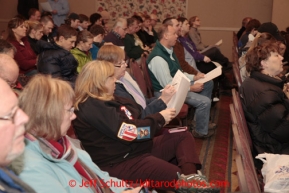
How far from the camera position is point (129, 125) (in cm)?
251

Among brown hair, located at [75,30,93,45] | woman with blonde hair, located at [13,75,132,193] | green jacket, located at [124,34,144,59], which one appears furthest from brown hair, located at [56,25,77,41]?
woman with blonde hair, located at [13,75,132,193]

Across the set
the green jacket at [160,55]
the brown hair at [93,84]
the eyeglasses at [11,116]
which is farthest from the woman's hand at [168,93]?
the eyeglasses at [11,116]

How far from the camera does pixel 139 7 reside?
10.3 meters

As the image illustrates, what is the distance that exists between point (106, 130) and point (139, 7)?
320 inches

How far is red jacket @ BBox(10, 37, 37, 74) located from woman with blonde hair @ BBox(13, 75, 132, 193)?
3.56 metres

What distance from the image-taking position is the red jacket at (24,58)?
5306 mm

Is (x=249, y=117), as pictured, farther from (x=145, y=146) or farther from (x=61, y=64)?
(x=61, y=64)

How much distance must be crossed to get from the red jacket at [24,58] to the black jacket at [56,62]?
2.87 feet

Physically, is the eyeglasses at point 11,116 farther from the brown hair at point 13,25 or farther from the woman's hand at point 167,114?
the brown hair at point 13,25

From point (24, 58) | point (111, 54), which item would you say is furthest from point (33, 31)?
point (111, 54)

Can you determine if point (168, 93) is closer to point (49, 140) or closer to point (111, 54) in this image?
point (111, 54)

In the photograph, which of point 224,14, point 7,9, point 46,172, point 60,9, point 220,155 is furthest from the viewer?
point 7,9

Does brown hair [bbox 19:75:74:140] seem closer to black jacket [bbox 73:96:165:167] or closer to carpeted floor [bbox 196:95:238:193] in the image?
black jacket [bbox 73:96:165:167]

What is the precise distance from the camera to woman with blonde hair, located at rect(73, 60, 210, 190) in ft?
Answer: 8.11
